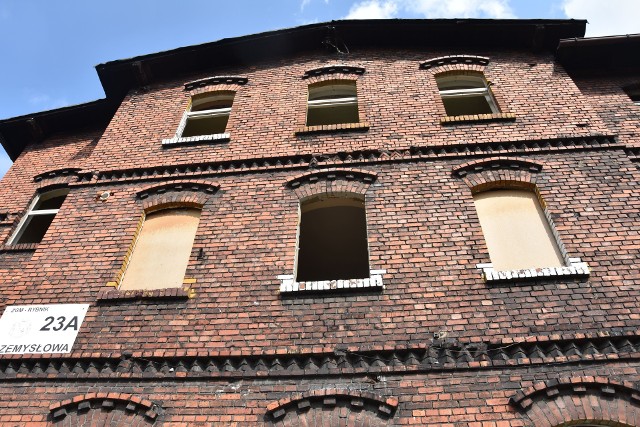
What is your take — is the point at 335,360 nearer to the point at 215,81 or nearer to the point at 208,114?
the point at 208,114

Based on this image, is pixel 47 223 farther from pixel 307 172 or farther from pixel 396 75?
pixel 396 75

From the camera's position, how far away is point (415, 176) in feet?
23.9

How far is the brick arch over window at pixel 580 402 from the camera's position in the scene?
4492 millimetres

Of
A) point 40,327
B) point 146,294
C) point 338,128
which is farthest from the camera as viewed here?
point 338,128

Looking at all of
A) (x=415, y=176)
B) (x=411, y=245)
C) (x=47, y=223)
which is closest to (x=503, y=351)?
(x=411, y=245)

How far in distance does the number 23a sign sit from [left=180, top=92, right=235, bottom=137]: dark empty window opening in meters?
4.36

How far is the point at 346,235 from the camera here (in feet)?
33.0

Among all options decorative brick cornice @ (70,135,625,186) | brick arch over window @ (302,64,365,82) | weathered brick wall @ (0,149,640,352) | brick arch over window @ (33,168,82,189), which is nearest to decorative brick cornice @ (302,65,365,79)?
brick arch over window @ (302,64,365,82)

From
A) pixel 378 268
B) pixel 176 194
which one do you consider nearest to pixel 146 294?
pixel 176 194

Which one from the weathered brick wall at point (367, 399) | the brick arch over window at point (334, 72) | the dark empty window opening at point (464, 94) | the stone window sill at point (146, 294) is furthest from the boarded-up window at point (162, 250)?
the dark empty window opening at point (464, 94)

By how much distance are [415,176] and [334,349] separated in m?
3.24

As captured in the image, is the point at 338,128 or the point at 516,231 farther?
the point at 338,128

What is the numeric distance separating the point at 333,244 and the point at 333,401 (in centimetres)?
565

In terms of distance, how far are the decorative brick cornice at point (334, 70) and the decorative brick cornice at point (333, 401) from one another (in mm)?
7023
